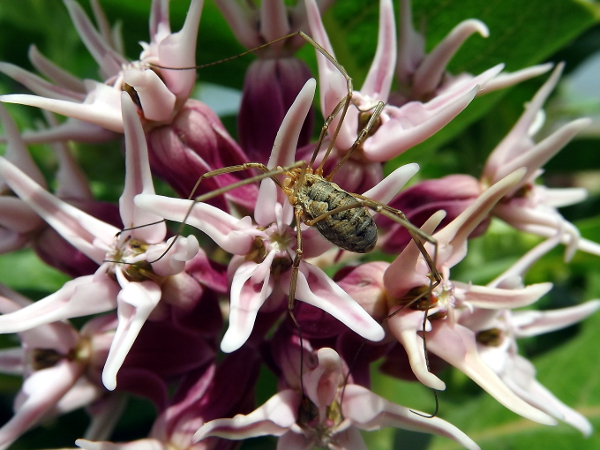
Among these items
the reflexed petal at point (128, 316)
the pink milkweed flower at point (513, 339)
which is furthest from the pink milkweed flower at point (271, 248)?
the pink milkweed flower at point (513, 339)

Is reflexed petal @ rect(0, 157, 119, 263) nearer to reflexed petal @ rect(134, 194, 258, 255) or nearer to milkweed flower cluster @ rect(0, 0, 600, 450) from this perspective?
milkweed flower cluster @ rect(0, 0, 600, 450)

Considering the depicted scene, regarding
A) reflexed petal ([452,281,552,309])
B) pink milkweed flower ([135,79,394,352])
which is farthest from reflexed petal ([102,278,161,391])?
reflexed petal ([452,281,552,309])

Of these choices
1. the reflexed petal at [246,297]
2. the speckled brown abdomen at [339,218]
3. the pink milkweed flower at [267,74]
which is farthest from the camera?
the pink milkweed flower at [267,74]

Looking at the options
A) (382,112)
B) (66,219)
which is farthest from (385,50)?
(66,219)

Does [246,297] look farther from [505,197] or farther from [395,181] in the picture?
[505,197]

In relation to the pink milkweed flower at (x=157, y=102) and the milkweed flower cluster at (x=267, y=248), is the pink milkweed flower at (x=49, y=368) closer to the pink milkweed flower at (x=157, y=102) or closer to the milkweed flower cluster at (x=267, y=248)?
the milkweed flower cluster at (x=267, y=248)

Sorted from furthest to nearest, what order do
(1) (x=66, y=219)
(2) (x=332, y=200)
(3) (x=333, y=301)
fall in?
1. (2) (x=332, y=200)
2. (1) (x=66, y=219)
3. (3) (x=333, y=301)
